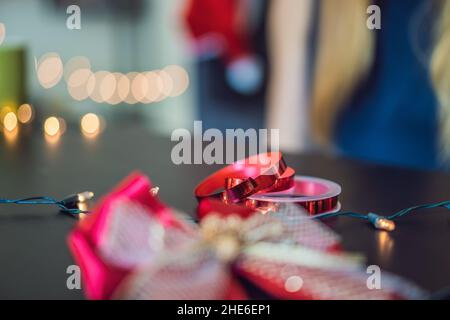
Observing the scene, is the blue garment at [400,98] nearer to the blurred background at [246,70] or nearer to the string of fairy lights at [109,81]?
the blurred background at [246,70]

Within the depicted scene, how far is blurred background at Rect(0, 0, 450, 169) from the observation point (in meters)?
1.79

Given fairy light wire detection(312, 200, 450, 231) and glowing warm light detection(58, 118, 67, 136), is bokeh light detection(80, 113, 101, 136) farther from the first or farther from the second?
fairy light wire detection(312, 200, 450, 231)

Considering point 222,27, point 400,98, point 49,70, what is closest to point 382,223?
point 400,98

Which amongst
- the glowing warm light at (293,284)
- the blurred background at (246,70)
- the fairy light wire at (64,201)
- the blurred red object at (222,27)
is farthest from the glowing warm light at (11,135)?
the blurred red object at (222,27)

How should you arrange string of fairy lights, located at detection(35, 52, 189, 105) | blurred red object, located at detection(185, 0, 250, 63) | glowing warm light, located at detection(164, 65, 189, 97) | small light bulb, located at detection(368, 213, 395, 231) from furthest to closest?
string of fairy lights, located at detection(35, 52, 189, 105) → glowing warm light, located at detection(164, 65, 189, 97) → blurred red object, located at detection(185, 0, 250, 63) → small light bulb, located at detection(368, 213, 395, 231)

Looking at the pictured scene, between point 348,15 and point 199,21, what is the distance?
2.92 ft

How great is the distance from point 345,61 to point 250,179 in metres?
1.47

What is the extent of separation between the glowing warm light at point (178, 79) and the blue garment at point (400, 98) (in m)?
1.22

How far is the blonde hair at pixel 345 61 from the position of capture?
178 cm

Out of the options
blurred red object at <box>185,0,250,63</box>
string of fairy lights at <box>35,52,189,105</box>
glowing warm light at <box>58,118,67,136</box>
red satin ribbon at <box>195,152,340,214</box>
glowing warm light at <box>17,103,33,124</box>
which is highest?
blurred red object at <box>185,0,250,63</box>

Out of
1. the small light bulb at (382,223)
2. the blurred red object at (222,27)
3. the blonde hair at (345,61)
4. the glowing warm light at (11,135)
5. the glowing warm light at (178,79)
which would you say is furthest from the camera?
the glowing warm light at (178,79)

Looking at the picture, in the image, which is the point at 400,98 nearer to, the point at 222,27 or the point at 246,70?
the point at 246,70

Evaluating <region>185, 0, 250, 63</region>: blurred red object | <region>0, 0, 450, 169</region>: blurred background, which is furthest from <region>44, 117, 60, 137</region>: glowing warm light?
<region>185, 0, 250, 63</region>: blurred red object
